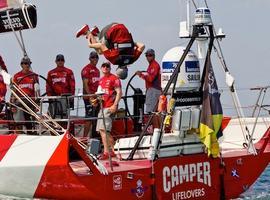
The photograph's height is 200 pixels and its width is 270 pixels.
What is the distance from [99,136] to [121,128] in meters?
0.49

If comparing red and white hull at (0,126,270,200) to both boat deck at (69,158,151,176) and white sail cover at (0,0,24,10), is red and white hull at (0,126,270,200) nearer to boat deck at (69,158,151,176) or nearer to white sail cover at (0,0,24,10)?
boat deck at (69,158,151,176)

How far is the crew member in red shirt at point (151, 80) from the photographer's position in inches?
508

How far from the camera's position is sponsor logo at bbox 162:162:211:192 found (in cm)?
1137

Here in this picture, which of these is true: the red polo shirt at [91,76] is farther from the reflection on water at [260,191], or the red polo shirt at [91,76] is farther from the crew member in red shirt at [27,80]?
the reflection on water at [260,191]

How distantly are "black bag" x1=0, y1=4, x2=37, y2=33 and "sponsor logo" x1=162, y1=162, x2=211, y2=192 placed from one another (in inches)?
123

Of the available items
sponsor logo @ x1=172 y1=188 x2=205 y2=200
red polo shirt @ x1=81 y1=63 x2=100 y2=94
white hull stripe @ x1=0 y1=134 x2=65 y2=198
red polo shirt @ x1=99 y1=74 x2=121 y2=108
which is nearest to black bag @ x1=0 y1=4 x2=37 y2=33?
red polo shirt @ x1=99 y1=74 x2=121 y2=108

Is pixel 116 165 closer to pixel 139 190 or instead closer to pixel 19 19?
pixel 139 190

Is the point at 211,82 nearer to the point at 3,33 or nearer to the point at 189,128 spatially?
the point at 189,128

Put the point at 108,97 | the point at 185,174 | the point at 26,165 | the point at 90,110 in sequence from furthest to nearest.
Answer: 1. the point at 90,110
2. the point at 185,174
3. the point at 108,97
4. the point at 26,165

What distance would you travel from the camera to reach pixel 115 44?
12477mm

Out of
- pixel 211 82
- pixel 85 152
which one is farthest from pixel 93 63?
pixel 85 152

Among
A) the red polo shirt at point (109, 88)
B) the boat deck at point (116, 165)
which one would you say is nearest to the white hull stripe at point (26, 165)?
the boat deck at point (116, 165)

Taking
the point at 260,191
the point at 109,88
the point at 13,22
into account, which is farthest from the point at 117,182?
the point at 260,191

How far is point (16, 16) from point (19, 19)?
69mm
